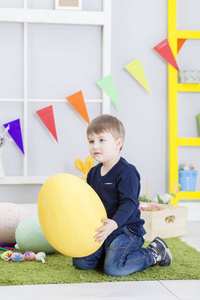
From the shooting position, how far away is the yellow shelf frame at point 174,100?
3086mm

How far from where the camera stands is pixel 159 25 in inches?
124

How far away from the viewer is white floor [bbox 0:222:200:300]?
133 cm

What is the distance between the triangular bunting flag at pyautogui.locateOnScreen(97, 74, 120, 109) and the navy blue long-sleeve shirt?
1.39 meters

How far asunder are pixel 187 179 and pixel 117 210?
1603mm

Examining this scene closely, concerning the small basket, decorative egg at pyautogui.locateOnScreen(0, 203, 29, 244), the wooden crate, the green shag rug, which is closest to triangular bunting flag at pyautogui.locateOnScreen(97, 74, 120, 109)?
the small basket

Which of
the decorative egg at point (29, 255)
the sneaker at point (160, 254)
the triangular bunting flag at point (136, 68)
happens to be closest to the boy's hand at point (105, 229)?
the sneaker at point (160, 254)

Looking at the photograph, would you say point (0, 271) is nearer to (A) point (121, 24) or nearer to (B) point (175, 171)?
(B) point (175, 171)

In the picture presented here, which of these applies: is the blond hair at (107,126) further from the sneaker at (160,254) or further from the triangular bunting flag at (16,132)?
the triangular bunting flag at (16,132)

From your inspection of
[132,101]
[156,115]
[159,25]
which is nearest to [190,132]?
[156,115]

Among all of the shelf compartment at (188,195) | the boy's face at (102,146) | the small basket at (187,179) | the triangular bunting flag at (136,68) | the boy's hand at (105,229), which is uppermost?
the triangular bunting flag at (136,68)

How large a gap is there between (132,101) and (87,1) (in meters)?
0.77

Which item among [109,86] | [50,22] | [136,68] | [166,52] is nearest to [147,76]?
[136,68]

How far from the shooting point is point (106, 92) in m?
3.01

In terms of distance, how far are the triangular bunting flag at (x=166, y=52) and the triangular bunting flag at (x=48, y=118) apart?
0.89m
